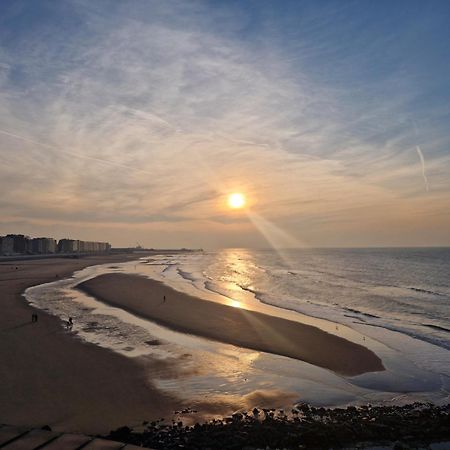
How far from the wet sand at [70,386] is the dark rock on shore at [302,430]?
5.50 ft

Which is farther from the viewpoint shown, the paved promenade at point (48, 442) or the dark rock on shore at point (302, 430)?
the dark rock on shore at point (302, 430)

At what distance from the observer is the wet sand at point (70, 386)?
14.5 metres

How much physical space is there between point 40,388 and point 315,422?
38.6 ft

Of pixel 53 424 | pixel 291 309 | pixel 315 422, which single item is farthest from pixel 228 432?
pixel 291 309

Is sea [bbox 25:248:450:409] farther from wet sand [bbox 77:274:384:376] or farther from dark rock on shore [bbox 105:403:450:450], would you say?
dark rock on shore [bbox 105:403:450:450]

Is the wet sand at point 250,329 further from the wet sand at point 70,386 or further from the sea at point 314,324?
the wet sand at point 70,386

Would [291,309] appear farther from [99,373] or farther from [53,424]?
[53,424]

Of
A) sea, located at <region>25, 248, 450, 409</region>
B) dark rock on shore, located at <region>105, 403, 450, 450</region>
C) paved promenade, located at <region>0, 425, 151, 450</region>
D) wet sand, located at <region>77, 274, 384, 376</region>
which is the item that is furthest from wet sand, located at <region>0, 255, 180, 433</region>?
wet sand, located at <region>77, 274, 384, 376</region>

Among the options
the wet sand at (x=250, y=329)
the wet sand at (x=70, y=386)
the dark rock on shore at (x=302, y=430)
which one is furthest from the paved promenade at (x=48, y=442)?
the wet sand at (x=250, y=329)

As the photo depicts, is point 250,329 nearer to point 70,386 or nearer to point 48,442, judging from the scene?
point 70,386

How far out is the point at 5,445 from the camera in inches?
401

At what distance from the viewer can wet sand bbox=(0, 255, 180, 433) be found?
14469 millimetres

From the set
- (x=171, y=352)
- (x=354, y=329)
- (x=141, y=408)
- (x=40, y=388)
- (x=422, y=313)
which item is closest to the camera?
(x=141, y=408)

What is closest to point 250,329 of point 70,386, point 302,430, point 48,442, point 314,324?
point 314,324
